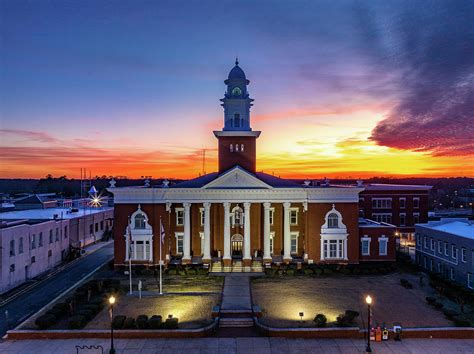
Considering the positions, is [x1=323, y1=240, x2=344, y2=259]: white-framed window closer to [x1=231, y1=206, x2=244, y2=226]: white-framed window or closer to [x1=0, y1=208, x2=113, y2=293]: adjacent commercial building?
[x1=231, y1=206, x2=244, y2=226]: white-framed window

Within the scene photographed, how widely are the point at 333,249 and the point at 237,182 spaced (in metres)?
14.5

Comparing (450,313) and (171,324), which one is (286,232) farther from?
(171,324)

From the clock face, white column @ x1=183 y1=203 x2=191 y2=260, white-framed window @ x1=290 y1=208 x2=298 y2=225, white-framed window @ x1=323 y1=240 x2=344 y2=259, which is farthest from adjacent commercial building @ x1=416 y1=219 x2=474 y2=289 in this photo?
the clock face

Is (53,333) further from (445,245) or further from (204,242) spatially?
(445,245)

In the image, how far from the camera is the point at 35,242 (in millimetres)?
40469

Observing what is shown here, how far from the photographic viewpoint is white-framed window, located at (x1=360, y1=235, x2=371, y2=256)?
45.1m

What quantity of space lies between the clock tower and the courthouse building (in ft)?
16.1

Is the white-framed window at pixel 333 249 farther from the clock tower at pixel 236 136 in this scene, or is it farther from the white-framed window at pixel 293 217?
the clock tower at pixel 236 136

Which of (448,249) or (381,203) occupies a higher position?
(381,203)

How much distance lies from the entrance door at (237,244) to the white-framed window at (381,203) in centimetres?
2974

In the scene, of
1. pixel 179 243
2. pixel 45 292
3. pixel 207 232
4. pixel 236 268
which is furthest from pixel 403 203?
pixel 45 292

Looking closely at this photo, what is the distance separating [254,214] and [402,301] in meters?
20.6

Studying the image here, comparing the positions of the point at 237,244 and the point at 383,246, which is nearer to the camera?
the point at 383,246

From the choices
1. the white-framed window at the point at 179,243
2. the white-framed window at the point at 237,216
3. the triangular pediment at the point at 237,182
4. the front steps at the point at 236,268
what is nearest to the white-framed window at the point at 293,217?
the triangular pediment at the point at 237,182
